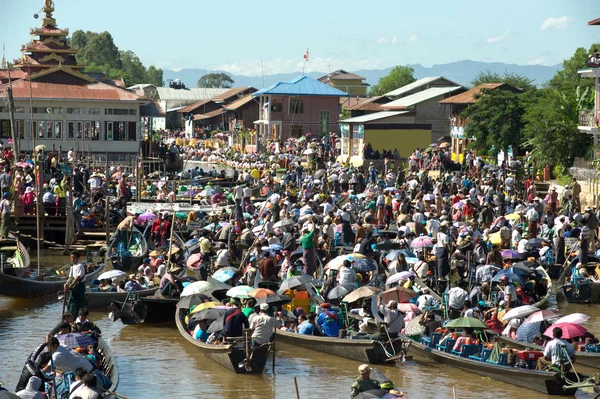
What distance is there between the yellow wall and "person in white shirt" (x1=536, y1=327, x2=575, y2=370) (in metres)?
51.9

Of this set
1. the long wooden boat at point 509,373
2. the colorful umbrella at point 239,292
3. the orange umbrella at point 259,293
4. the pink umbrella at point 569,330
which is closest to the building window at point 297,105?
the colorful umbrella at point 239,292

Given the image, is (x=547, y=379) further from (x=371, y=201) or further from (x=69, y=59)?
(x=69, y=59)

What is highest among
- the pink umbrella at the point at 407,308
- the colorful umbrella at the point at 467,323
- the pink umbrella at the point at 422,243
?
the pink umbrella at the point at 422,243

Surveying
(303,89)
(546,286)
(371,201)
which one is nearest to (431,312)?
(546,286)

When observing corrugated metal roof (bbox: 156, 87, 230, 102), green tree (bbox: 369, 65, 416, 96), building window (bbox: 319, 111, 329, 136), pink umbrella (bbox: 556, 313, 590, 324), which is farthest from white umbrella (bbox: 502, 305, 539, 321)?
green tree (bbox: 369, 65, 416, 96)

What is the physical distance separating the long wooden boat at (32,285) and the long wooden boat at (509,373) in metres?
10.8

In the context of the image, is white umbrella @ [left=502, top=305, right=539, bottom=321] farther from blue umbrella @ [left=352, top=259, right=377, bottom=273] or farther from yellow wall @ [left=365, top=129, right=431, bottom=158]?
yellow wall @ [left=365, top=129, right=431, bottom=158]

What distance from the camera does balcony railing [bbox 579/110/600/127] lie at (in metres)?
48.6

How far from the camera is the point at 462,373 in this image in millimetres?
20875

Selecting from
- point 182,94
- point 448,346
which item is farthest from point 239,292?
point 182,94

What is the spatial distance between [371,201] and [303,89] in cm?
5111

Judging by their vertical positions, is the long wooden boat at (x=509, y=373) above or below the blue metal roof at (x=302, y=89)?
below

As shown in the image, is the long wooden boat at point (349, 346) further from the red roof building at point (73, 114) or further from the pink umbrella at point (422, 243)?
the red roof building at point (73, 114)

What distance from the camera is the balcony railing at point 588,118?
48.6m
